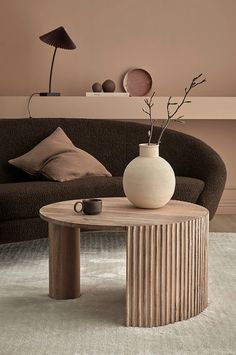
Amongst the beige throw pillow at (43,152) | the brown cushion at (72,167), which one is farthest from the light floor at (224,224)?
the beige throw pillow at (43,152)

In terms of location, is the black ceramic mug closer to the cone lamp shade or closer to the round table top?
the round table top

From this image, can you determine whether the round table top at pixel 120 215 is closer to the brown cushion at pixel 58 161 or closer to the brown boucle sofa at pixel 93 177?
the brown boucle sofa at pixel 93 177

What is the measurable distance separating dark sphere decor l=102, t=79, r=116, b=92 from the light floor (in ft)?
4.29

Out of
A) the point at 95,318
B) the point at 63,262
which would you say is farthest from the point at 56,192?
the point at 95,318

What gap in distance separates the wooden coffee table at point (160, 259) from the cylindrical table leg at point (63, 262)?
0.13 meters

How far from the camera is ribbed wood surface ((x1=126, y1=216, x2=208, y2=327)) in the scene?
2.69 meters

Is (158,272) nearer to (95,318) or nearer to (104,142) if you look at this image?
(95,318)

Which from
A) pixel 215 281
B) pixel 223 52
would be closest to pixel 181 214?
pixel 215 281

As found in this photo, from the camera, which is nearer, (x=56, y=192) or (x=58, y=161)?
(x=56, y=192)

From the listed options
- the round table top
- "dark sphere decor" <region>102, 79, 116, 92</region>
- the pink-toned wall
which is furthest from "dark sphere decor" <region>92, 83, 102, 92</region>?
the round table top

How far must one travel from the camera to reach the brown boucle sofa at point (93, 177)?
12.1ft

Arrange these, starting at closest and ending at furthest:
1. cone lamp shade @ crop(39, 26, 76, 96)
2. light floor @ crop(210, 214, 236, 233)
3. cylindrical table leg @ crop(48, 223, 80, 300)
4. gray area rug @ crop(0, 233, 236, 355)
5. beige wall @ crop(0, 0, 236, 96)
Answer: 1. gray area rug @ crop(0, 233, 236, 355)
2. cylindrical table leg @ crop(48, 223, 80, 300)
3. light floor @ crop(210, 214, 236, 233)
4. cone lamp shade @ crop(39, 26, 76, 96)
5. beige wall @ crop(0, 0, 236, 96)

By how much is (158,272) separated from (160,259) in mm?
54

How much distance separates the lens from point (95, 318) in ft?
9.11
